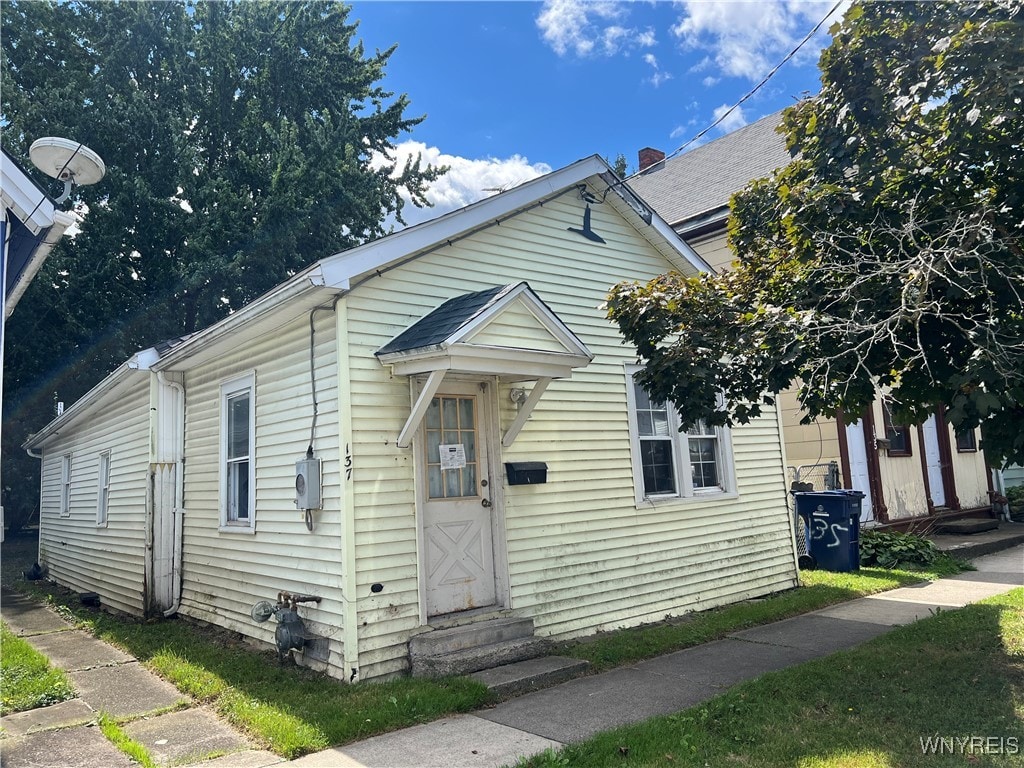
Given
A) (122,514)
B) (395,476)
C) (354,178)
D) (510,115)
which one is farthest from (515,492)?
(354,178)

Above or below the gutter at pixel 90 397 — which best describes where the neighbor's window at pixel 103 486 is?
below

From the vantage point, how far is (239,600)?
734cm

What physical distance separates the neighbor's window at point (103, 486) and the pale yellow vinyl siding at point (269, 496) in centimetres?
316

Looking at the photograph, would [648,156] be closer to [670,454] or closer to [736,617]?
[670,454]

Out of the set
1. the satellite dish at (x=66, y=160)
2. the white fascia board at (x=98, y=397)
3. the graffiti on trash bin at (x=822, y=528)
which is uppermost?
the satellite dish at (x=66, y=160)

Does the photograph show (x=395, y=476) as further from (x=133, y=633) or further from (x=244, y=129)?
(x=244, y=129)

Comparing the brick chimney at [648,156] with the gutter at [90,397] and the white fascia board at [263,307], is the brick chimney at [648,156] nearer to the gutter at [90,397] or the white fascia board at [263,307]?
the gutter at [90,397]

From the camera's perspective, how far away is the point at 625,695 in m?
5.35

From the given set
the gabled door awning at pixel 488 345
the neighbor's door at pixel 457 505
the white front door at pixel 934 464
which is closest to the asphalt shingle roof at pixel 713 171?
the white front door at pixel 934 464

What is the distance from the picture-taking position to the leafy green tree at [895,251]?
4.53m

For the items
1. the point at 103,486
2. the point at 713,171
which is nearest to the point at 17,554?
the point at 103,486

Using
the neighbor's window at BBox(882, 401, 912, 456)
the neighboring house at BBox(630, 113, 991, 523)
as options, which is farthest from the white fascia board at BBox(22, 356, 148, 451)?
the neighbor's window at BBox(882, 401, 912, 456)

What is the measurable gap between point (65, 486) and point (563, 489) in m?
10.8

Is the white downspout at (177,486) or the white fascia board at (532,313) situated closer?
the white fascia board at (532,313)
